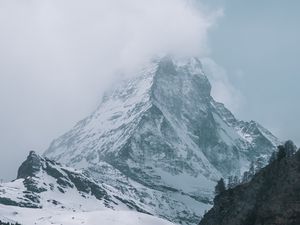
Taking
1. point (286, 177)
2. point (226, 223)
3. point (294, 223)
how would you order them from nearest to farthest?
point (294, 223), point (286, 177), point (226, 223)

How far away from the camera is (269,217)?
176 metres

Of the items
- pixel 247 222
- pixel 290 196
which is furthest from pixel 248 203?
pixel 290 196

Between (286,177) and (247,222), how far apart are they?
1368cm

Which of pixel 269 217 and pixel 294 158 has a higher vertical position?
pixel 294 158

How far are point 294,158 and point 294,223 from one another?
2534 centimetres

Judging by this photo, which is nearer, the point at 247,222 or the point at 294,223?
the point at 294,223

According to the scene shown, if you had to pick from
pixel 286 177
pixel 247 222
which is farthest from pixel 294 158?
pixel 247 222

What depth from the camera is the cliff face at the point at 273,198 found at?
172750 mm

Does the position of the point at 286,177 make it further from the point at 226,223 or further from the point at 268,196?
the point at 226,223

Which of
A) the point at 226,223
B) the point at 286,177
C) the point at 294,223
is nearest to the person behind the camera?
the point at 294,223

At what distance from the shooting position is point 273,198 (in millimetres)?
180375

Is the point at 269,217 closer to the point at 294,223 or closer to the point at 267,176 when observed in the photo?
the point at 294,223

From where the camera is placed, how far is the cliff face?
172750mm

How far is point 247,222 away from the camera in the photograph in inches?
7372
